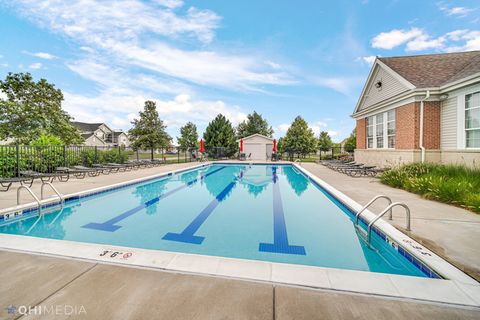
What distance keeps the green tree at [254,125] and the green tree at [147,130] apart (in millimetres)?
25645

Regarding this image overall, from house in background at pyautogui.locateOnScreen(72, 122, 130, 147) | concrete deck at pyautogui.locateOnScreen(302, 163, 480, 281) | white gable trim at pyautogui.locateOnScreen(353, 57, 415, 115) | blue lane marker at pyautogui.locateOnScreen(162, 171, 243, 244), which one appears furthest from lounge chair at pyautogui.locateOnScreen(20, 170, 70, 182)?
house in background at pyautogui.locateOnScreen(72, 122, 130, 147)

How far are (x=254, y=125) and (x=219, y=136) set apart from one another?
26.6 meters

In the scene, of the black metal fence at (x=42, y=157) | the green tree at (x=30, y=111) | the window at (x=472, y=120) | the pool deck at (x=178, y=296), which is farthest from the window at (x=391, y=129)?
the green tree at (x=30, y=111)

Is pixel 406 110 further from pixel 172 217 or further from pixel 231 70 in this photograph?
pixel 231 70

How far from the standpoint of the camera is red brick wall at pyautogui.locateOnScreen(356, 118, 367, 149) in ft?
48.6

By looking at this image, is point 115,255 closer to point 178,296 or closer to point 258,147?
point 178,296

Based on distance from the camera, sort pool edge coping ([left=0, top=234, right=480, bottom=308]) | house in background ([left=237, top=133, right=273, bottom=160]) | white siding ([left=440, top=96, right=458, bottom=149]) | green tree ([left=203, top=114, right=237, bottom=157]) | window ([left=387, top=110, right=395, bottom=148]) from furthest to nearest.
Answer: green tree ([left=203, top=114, right=237, bottom=157]) < house in background ([left=237, top=133, right=273, bottom=160]) < window ([left=387, top=110, right=395, bottom=148]) < white siding ([left=440, top=96, right=458, bottom=149]) < pool edge coping ([left=0, top=234, right=480, bottom=308])

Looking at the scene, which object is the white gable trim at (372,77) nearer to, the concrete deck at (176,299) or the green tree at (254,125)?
the concrete deck at (176,299)

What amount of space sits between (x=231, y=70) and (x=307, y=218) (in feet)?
53.8

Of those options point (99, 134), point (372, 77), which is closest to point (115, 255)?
point (372, 77)

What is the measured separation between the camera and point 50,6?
30.6ft

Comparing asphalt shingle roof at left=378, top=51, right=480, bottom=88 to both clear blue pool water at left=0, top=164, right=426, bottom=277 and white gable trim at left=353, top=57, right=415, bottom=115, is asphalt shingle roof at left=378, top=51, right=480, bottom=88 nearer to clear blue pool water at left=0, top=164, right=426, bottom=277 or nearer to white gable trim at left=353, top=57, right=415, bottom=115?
white gable trim at left=353, top=57, right=415, bottom=115

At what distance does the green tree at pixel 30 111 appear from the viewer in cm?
1855

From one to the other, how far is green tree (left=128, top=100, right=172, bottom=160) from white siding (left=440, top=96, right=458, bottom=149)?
26237 millimetres
